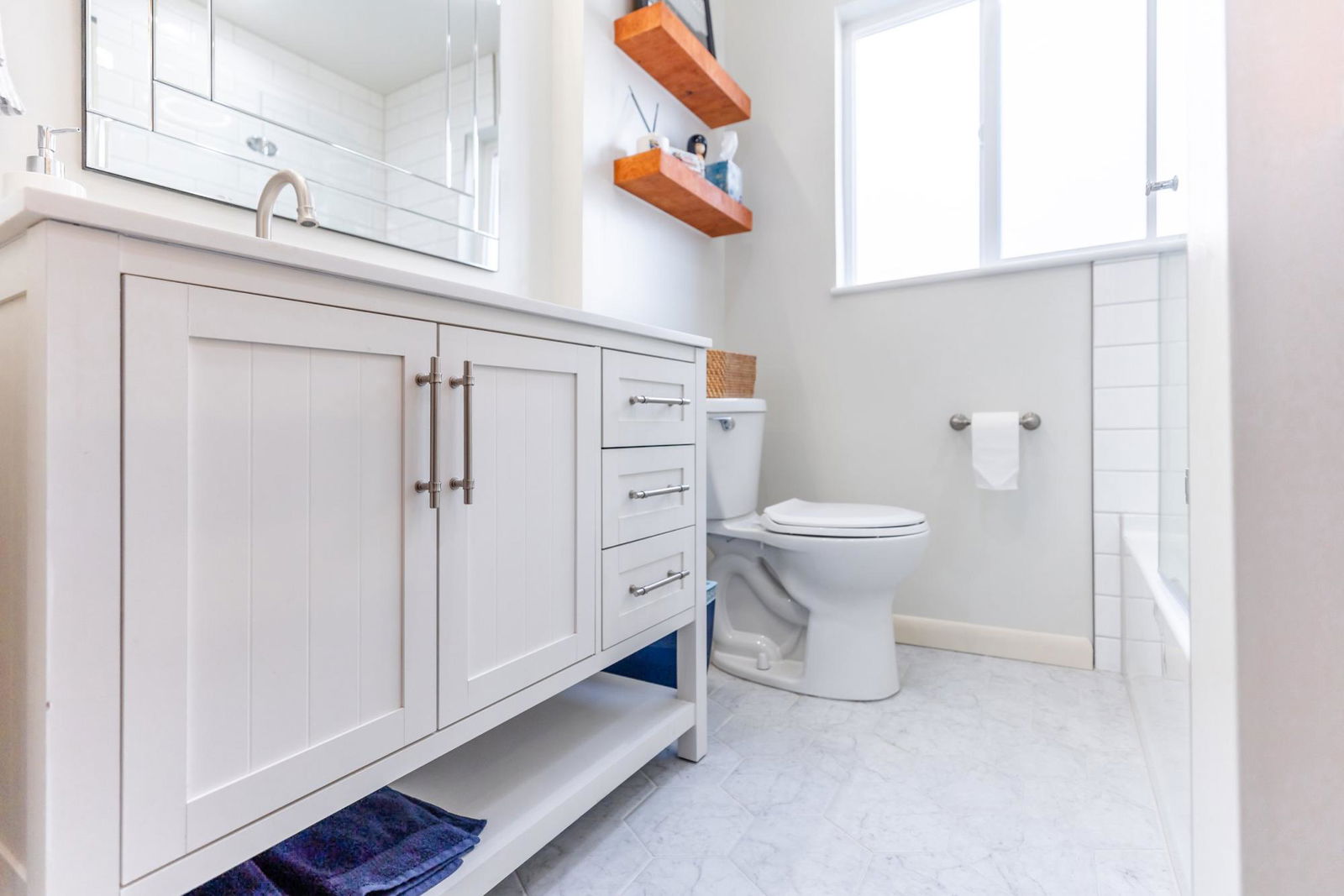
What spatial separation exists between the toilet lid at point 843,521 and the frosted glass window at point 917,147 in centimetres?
92

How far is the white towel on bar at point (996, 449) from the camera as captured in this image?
72.1 inches

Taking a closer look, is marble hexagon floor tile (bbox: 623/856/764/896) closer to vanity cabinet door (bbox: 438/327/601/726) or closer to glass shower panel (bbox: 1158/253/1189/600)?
vanity cabinet door (bbox: 438/327/601/726)

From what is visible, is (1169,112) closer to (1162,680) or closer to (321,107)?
(1162,680)

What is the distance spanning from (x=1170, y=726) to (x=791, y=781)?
0.65m

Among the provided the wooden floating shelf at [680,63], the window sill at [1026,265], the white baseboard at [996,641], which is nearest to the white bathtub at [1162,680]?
the white baseboard at [996,641]

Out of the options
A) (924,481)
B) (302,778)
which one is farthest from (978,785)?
(302,778)

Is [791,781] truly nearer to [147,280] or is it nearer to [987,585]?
[987,585]

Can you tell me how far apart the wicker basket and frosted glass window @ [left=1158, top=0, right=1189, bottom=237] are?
1.05 metres

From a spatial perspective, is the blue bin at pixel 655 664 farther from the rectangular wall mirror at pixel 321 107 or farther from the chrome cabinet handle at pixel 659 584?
the rectangular wall mirror at pixel 321 107

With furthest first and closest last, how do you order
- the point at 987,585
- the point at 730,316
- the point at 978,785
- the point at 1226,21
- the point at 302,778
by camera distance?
the point at 730,316, the point at 987,585, the point at 978,785, the point at 302,778, the point at 1226,21

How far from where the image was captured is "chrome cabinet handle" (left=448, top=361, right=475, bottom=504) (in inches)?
31.4

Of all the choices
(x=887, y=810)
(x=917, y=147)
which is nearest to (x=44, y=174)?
(x=887, y=810)

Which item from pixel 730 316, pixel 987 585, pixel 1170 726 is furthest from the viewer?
pixel 730 316

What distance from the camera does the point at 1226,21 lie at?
49 centimetres
